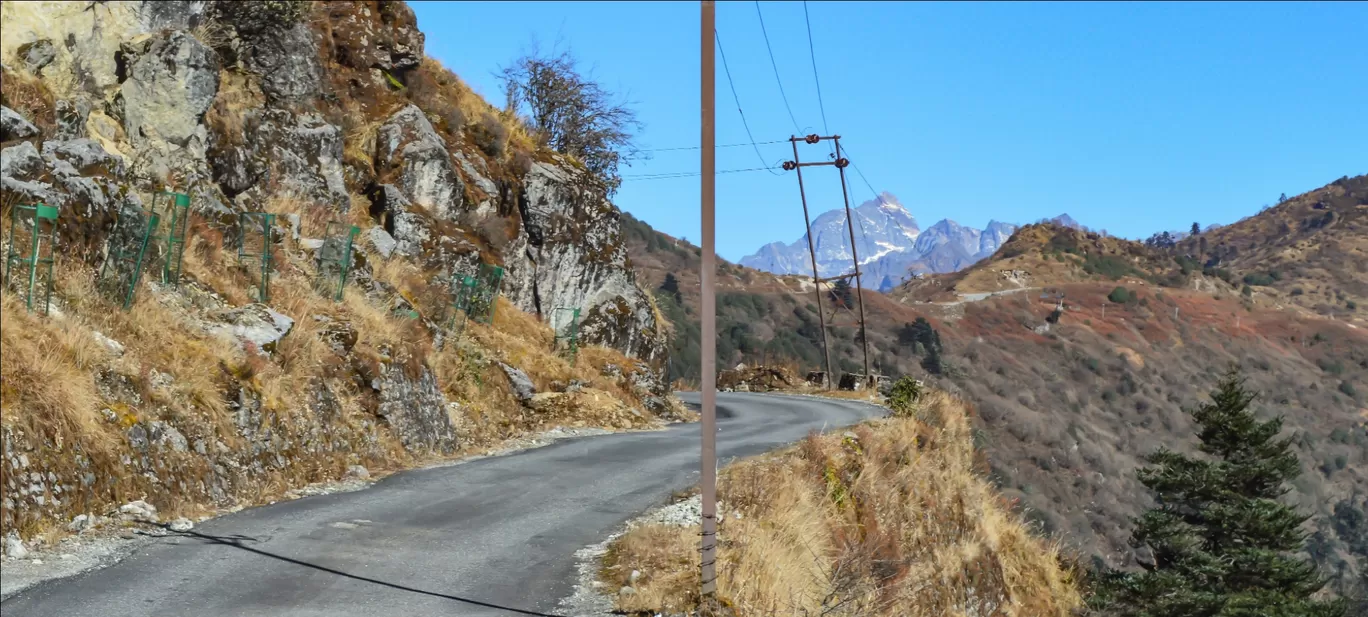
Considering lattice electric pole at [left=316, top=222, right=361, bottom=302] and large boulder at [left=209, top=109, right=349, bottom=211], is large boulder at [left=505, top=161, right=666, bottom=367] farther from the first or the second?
lattice electric pole at [left=316, top=222, right=361, bottom=302]

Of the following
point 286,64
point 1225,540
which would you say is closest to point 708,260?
point 286,64

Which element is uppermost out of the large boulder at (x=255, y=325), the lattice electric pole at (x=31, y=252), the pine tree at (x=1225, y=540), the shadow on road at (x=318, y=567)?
the lattice electric pole at (x=31, y=252)

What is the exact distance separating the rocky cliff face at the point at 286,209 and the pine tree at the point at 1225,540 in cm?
1290

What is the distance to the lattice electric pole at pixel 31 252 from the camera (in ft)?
35.3

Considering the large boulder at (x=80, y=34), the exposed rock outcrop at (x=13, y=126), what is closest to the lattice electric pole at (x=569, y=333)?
the large boulder at (x=80, y=34)

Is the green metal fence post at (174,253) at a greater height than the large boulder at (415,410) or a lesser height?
greater

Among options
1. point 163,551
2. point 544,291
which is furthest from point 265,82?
point 163,551

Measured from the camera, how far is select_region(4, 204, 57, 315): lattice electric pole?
10773mm

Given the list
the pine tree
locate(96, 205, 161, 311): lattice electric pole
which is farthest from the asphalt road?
the pine tree

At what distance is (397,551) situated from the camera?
31.3 ft

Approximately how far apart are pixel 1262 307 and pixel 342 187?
162 metres

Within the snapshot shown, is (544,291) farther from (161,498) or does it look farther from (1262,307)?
(1262,307)

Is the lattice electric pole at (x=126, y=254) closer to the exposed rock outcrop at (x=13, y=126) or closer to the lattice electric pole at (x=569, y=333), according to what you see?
the exposed rock outcrop at (x=13, y=126)

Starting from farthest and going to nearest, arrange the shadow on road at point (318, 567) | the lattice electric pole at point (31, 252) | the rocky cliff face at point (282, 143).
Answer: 1. the rocky cliff face at point (282, 143)
2. the lattice electric pole at point (31, 252)
3. the shadow on road at point (318, 567)
